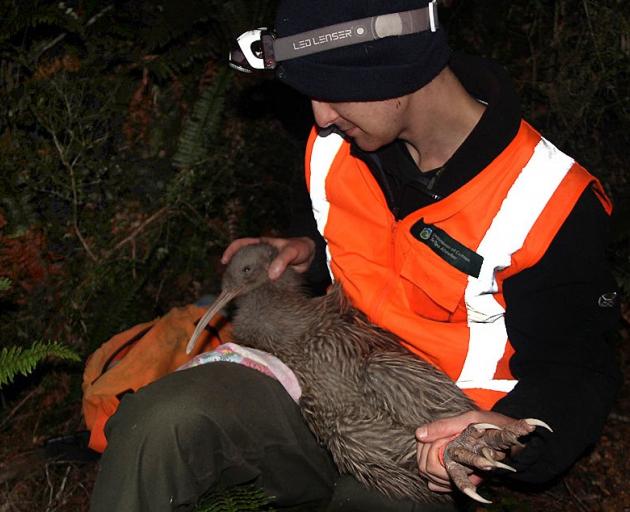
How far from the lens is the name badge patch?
3859 millimetres

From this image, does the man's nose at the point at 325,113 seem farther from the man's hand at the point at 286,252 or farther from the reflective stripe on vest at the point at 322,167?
the man's hand at the point at 286,252

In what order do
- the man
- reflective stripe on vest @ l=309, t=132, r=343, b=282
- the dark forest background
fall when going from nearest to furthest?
the man → reflective stripe on vest @ l=309, t=132, r=343, b=282 → the dark forest background

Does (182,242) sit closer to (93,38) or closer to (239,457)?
(93,38)

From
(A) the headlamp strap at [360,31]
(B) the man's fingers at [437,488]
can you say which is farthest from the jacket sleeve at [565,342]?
(A) the headlamp strap at [360,31]

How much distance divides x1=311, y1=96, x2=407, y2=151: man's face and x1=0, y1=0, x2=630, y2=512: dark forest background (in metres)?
2.23

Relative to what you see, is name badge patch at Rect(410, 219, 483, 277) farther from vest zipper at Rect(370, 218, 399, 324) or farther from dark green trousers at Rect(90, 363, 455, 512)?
Answer: dark green trousers at Rect(90, 363, 455, 512)

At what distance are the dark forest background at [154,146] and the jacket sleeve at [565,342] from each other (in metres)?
1.95

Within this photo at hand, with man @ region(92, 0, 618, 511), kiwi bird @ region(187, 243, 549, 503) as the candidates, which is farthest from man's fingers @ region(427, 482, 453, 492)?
kiwi bird @ region(187, 243, 549, 503)

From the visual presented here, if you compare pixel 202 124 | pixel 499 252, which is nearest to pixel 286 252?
pixel 499 252

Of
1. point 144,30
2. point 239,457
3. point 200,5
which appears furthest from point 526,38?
point 239,457

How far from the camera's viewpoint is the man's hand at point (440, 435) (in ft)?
10.6

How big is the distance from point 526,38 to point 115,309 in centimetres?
442

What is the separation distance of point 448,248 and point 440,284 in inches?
8.0

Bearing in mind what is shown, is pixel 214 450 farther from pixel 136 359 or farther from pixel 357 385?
pixel 136 359
